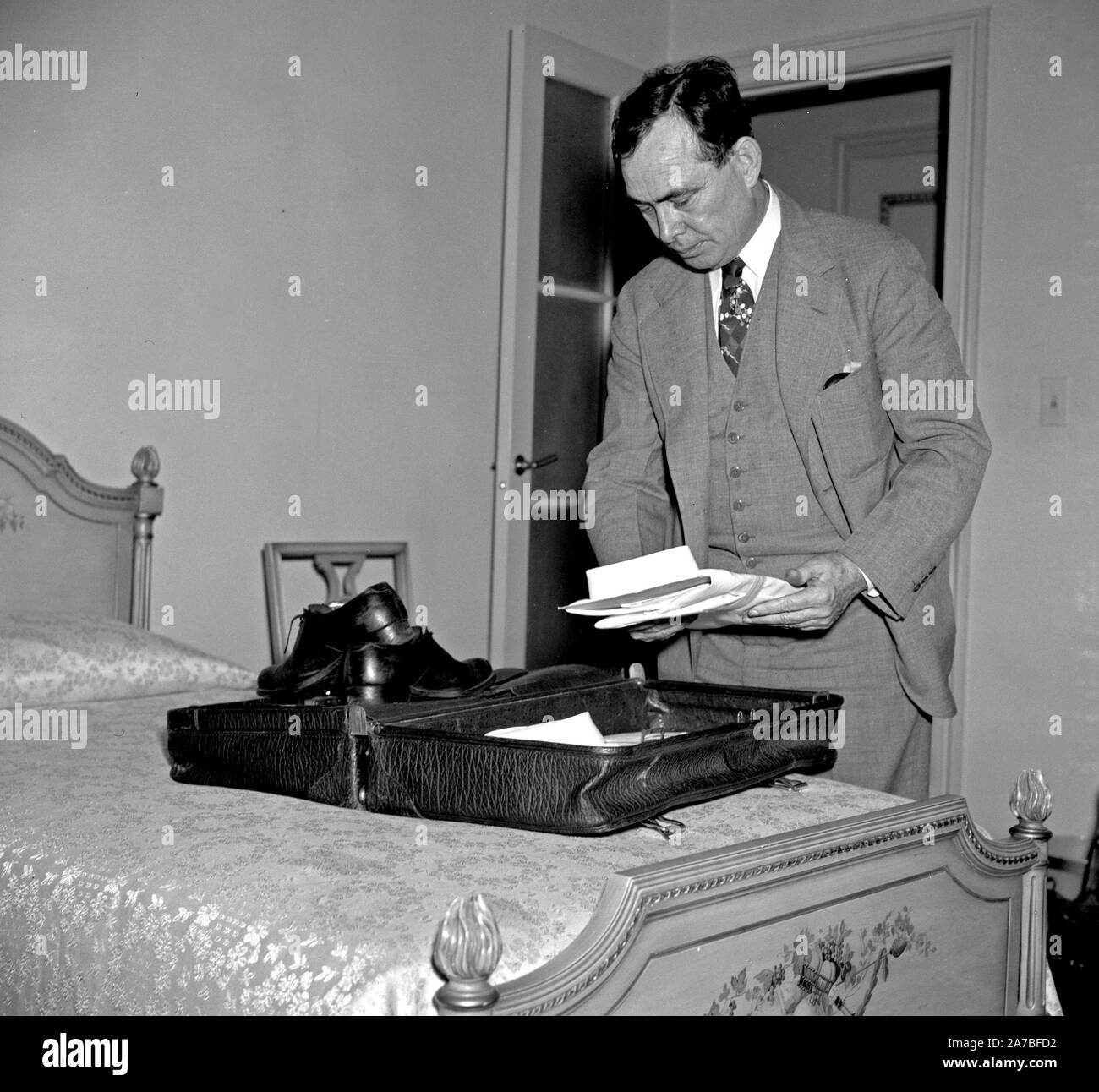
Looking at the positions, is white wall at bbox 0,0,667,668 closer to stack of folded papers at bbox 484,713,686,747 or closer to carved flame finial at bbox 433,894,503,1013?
stack of folded papers at bbox 484,713,686,747

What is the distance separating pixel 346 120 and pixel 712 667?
7.31 ft

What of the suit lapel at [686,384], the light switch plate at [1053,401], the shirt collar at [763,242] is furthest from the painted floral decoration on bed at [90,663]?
the light switch plate at [1053,401]

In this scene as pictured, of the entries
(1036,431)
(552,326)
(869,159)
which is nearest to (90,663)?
(552,326)

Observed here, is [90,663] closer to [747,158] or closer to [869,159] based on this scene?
[747,158]

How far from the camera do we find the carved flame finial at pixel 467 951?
3.08 ft

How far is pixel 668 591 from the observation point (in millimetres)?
1536

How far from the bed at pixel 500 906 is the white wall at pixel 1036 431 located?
228cm

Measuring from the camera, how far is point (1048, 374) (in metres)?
3.75

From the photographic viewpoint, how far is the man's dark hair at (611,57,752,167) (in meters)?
1.86

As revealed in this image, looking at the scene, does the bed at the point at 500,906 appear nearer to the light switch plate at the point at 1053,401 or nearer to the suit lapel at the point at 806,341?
the suit lapel at the point at 806,341

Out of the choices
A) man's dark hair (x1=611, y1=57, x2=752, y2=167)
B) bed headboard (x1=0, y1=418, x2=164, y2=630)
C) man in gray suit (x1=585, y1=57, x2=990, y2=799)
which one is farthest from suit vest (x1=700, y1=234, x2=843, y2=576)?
bed headboard (x1=0, y1=418, x2=164, y2=630)

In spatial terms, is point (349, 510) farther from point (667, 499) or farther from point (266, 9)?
point (667, 499)

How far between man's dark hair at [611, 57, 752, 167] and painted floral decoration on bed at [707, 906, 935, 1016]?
1.08 m

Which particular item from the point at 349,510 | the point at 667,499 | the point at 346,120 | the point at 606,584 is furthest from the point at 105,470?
the point at 606,584
